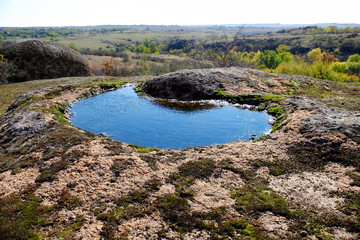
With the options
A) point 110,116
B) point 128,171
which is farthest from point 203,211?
point 110,116

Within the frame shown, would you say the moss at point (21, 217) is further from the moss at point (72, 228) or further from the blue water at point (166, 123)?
the blue water at point (166, 123)

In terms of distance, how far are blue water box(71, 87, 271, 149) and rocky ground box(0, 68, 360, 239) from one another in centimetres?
83

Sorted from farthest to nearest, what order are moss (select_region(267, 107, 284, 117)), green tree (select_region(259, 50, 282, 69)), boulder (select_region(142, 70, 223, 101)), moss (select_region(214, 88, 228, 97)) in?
green tree (select_region(259, 50, 282, 69)) → boulder (select_region(142, 70, 223, 101)) → moss (select_region(214, 88, 228, 97)) → moss (select_region(267, 107, 284, 117))

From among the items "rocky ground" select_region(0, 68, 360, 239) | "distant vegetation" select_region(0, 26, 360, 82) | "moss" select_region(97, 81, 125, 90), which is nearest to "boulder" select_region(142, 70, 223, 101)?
"moss" select_region(97, 81, 125, 90)

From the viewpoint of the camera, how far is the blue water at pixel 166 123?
8502 millimetres

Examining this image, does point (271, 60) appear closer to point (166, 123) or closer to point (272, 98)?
point (272, 98)

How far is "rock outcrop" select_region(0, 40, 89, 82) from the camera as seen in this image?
2355cm

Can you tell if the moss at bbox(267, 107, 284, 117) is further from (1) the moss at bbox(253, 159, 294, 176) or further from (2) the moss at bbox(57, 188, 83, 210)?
(2) the moss at bbox(57, 188, 83, 210)

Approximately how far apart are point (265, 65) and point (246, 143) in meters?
80.1

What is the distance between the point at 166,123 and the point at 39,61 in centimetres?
2072

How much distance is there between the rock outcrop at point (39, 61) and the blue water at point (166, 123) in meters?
14.5

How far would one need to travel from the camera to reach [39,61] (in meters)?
24.4

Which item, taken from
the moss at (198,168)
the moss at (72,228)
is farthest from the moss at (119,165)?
the moss at (72,228)

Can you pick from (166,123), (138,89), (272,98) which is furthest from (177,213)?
(138,89)
